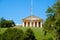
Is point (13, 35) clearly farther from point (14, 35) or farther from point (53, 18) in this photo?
point (53, 18)

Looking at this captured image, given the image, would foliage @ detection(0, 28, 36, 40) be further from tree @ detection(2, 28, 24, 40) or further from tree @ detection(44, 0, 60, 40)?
tree @ detection(44, 0, 60, 40)

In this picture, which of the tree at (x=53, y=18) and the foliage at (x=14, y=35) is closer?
the foliage at (x=14, y=35)

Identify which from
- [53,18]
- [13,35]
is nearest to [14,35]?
[13,35]

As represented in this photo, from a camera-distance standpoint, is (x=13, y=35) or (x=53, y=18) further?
(x=53, y=18)

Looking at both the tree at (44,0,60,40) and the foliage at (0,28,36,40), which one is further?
the tree at (44,0,60,40)

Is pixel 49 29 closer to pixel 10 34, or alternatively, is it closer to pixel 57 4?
pixel 57 4

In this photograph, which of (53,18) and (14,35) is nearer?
(14,35)

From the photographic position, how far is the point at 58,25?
3644 cm

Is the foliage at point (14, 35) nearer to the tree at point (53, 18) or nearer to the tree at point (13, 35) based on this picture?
the tree at point (13, 35)

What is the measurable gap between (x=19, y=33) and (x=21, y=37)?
71 centimetres

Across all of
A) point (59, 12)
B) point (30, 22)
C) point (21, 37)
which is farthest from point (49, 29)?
point (30, 22)

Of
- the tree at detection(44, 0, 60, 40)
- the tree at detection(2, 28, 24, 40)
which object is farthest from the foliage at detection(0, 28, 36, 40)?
the tree at detection(44, 0, 60, 40)

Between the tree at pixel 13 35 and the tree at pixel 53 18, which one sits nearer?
the tree at pixel 13 35

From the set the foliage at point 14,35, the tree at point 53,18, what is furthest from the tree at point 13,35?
the tree at point 53,18
